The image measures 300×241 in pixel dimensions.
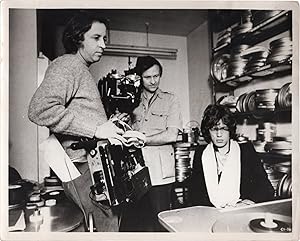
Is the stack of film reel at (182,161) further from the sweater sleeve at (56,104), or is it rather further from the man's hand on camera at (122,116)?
the sweater sleeve at (56,104)

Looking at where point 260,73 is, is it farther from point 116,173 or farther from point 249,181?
point 116,173

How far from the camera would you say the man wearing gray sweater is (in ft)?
3.03

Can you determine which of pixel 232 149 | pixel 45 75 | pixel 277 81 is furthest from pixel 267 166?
pixel 45 75

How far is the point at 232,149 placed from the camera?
98 cm

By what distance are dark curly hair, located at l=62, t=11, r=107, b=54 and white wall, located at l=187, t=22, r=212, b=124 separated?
25cm

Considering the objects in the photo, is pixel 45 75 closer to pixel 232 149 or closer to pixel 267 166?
pixel 232 149

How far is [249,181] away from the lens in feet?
3.20

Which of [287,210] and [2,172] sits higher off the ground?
[2,172]

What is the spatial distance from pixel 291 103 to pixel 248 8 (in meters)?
0.28

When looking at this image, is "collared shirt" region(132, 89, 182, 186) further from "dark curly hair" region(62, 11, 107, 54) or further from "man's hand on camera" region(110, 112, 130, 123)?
"dark curly hair" region(62, 11, 107, 54)

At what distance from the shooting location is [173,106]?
0.97 meters

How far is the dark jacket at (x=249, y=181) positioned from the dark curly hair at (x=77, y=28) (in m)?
0.44

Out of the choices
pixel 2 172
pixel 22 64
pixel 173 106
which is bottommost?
pixel 2 172

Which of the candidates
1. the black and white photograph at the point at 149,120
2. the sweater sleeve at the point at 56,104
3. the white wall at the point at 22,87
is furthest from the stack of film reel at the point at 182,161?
the white wall at the point at 22,87
